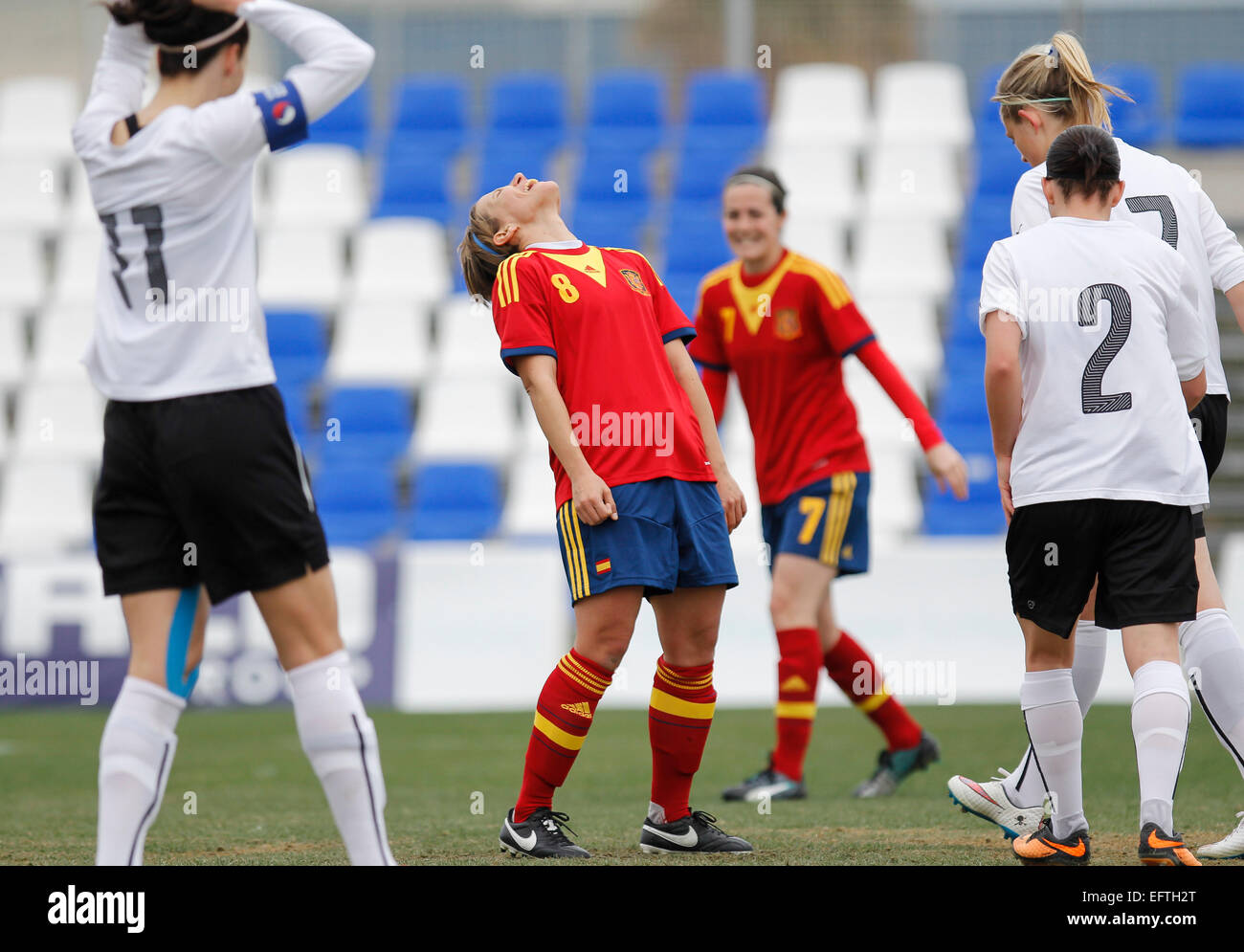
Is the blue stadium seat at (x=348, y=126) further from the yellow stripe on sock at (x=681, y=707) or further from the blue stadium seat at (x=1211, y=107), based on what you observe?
the yellow stripe on sock at (x=681, y=707)

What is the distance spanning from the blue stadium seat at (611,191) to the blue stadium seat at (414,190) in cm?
140

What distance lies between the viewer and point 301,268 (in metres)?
14.3

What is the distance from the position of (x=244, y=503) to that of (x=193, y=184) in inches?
29.1

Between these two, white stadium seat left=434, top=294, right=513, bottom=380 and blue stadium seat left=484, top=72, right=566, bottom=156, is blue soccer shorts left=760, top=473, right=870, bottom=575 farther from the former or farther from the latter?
blue stadium seat left=484, top=72, right=566, bottom=156

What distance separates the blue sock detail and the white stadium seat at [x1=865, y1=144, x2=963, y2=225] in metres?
11.2

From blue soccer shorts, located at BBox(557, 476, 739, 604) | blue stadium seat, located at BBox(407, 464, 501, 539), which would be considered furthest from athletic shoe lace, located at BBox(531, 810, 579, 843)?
blue stadium seat, located at BBox(407, 464, 501, 539)

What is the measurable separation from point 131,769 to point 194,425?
789 mm

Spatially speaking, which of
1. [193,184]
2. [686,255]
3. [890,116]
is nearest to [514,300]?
[193,184]

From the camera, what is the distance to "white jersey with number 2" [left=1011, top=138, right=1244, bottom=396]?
4504mm

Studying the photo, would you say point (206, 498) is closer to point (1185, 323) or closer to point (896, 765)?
point (1185, 323)

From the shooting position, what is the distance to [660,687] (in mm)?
4492

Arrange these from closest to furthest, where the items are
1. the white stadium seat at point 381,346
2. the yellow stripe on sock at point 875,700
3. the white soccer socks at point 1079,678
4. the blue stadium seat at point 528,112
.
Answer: the white soccer socks at point 1079,678
the yellow stripe on sock at point 875,700
the white stadium seat at point 381,346
the blue stadium seat at point 528,112

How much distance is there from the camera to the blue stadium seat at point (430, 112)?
52.5 ft

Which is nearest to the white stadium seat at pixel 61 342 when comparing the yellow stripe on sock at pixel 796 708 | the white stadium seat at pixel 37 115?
the white stadium seat at pixel 37 115
